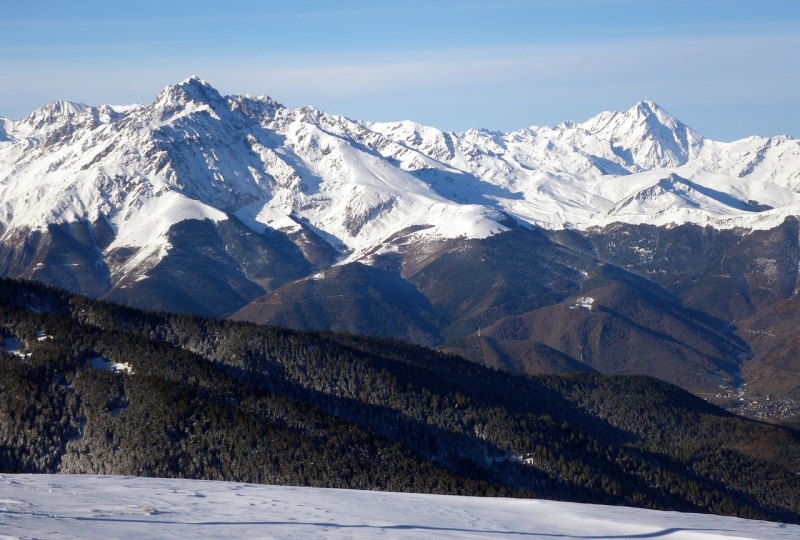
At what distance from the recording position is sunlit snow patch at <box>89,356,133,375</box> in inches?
7303

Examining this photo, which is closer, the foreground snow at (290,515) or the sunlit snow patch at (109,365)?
the foreground snow at (290,515)

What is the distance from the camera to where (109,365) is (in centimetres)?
18838

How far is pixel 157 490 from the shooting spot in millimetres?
78500

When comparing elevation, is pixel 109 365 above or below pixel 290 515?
above

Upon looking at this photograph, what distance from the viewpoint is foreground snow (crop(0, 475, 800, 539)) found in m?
64.8

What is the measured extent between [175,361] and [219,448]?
3577 centimetres

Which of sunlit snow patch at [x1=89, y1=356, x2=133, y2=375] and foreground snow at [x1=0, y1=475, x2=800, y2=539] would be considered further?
sunlit snow patch at [x1=89, y1=356, x2=133, y2=375]

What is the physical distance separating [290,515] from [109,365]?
4853 inches

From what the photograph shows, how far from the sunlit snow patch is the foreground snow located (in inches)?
4050

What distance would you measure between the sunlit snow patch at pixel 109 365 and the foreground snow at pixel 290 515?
4050 inches

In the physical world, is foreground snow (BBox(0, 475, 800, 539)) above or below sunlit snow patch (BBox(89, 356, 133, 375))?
below

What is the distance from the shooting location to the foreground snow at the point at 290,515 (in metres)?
64.8

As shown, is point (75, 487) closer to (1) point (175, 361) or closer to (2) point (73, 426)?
(2) point (73, 426)

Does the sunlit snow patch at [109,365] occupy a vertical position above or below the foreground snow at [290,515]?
above
